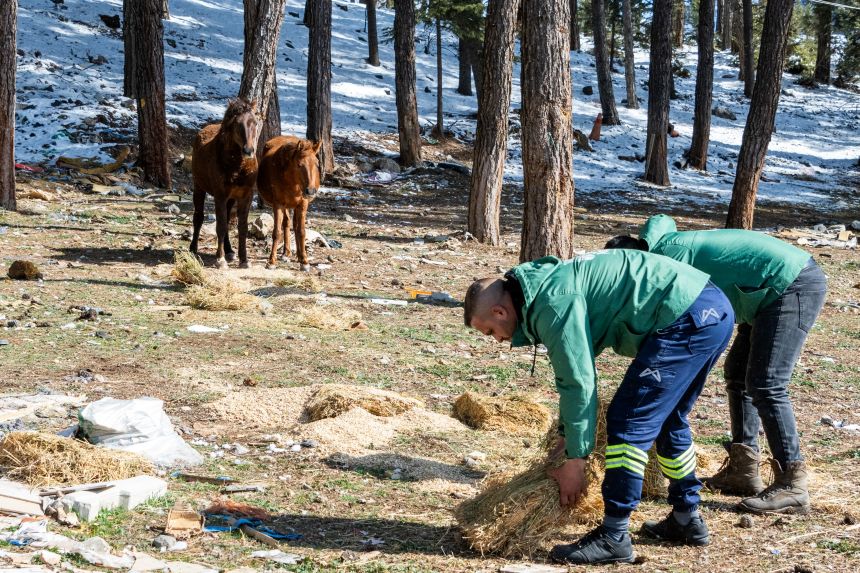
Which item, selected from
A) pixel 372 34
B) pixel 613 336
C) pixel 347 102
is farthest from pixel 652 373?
pixel 372 34

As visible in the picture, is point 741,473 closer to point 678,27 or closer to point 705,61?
point 705,61

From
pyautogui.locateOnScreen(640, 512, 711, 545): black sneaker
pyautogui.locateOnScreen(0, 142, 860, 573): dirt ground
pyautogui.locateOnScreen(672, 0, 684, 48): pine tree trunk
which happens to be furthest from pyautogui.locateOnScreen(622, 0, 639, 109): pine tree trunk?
pyautogui.locateOnScreen(640, 512, 711, 545): black sneaker

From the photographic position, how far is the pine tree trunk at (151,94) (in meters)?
19.4

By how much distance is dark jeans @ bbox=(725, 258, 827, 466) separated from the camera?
205 inches

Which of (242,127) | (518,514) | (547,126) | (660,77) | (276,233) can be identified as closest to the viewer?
(518,514)

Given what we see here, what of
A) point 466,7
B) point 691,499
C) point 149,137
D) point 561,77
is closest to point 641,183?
point 466,7

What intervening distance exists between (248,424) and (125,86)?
22.5m

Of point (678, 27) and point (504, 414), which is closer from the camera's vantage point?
point (504, 414)

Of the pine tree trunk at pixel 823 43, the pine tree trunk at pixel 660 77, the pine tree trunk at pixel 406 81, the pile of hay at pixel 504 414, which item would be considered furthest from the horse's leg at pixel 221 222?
the pine tree trunk at pixel 823 43

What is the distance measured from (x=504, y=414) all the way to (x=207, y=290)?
16.5 feet

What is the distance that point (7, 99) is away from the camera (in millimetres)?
15750

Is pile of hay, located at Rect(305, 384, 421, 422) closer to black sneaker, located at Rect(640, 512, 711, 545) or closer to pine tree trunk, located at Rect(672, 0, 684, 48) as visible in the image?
black sneaker, located at Rect(640, 512, 711, 545)

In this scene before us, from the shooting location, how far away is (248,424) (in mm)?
6906

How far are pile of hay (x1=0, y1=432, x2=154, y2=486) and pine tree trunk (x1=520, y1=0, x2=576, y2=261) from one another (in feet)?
22.2
